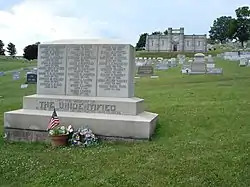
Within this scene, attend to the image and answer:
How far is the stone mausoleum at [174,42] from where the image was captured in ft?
332

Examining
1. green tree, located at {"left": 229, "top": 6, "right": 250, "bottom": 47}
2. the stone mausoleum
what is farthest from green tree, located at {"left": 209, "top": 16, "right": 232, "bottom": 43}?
green tree, located at {"left": 229, "top": 6, "right": 250, "bottom": 47}

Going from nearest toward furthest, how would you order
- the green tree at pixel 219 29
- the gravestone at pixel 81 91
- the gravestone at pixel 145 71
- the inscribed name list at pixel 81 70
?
the gravestone at pixel 81 91 < the inscribed name list at pixel 81 70 < the gravestone at pixel 145 71 < the green tree at pixel 219 29

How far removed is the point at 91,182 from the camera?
5422 millimetres

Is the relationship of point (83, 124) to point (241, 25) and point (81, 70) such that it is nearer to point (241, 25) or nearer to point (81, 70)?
point (81, 70)

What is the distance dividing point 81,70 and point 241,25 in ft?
242

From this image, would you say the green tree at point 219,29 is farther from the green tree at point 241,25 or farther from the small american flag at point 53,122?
the small american flag at point 53,122

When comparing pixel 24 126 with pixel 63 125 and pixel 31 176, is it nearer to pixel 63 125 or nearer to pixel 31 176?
pixel 63 125

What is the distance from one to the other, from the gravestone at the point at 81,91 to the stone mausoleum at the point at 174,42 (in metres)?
93.9

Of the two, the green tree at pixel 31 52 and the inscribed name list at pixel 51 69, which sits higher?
the green tree at pixel 31 52

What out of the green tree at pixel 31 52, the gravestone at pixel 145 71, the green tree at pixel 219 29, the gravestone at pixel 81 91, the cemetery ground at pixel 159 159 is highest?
the green tree at pixel 219 29

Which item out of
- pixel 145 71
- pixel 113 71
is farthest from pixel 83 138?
pixel 145 71

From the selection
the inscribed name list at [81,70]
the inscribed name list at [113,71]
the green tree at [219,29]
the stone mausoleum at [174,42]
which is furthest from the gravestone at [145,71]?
the green tree at [219,29]

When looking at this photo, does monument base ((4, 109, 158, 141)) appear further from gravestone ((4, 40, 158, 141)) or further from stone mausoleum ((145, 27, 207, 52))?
stone mausoleum ((145, 27, 207, 52))

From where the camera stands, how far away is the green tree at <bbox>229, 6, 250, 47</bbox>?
245ft
